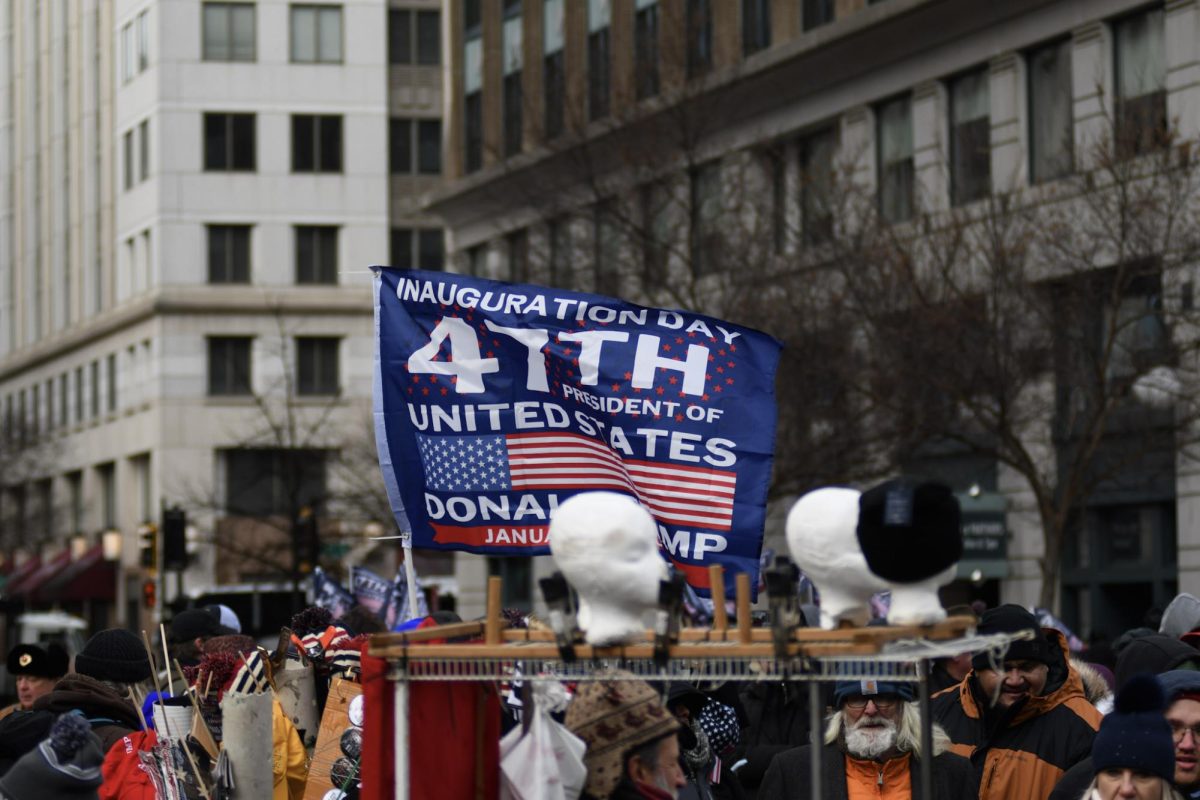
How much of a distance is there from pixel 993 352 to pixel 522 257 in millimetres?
11812

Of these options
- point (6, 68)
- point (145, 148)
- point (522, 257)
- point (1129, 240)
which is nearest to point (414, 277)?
point (1129, 240)

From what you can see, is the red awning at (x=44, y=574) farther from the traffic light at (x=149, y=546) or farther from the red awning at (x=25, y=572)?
the traffic light at (x=149, y=546)

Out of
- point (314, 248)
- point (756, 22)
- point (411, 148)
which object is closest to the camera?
point (756, 22)

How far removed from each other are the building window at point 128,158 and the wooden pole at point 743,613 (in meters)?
63.3

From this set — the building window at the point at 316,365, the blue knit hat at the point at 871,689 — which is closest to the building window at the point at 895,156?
the blue knit hat at the point at 871,689

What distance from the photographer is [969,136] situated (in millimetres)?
29156

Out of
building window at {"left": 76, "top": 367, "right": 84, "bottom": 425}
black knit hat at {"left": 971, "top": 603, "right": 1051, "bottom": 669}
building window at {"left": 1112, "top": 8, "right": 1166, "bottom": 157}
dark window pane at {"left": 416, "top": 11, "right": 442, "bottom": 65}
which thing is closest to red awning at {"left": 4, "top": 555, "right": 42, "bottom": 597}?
building window at {"left": 76, "top": 367, "right": 84, "bottom": 425}

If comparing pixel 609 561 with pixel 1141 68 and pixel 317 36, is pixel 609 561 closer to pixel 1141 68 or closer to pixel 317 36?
pixel 1141 68

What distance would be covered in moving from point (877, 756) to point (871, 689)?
0.82ft

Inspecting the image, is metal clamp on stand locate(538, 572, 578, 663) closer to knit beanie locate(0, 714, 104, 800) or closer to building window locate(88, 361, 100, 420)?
knit beanie locate(0, 714, 104, 800)

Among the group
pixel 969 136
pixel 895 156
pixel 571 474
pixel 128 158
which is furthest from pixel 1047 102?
pixel 128 158

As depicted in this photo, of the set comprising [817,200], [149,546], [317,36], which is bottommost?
[149,546]

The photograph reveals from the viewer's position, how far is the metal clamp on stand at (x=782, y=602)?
16.6 feet

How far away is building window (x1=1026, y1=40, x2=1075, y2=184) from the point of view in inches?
1128
